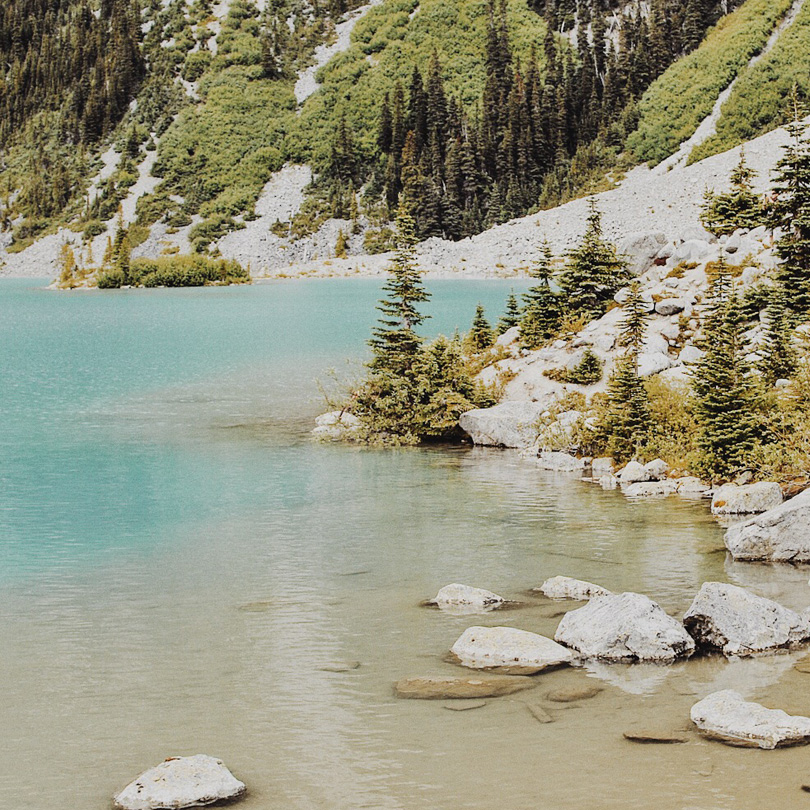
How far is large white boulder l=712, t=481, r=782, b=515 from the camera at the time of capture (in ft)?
62.2

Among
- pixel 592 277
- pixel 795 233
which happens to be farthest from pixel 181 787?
pixel 592 277

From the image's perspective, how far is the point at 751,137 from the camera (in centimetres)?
9800

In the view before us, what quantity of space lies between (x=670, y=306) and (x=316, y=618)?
18.9 metres

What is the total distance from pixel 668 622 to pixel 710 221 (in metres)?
23.7

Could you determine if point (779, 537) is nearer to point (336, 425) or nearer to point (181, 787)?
point (181, 787)

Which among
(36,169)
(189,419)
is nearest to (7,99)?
(36,169)

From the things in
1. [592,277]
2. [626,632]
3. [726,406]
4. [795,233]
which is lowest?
[626,632]

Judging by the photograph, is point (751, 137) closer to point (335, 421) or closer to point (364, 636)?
point (335, 421)

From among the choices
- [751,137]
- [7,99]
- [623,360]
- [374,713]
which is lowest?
[374,713]

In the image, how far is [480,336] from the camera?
110 ft

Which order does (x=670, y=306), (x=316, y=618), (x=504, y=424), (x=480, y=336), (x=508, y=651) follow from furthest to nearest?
(x=480, y=336), (x=670, y=306), (x=504, y=424), (x=316, y=618), (x=508, y=651)

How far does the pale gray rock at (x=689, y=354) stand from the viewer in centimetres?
2652

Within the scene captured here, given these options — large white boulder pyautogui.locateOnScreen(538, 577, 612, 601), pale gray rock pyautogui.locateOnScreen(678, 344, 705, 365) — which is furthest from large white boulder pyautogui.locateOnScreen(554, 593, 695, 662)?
pale gray rock pyautogui.locateOnScreen(678, 344, 705, 365)

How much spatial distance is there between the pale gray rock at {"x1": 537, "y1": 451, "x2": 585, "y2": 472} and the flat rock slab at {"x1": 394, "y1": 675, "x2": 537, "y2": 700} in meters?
13.2
